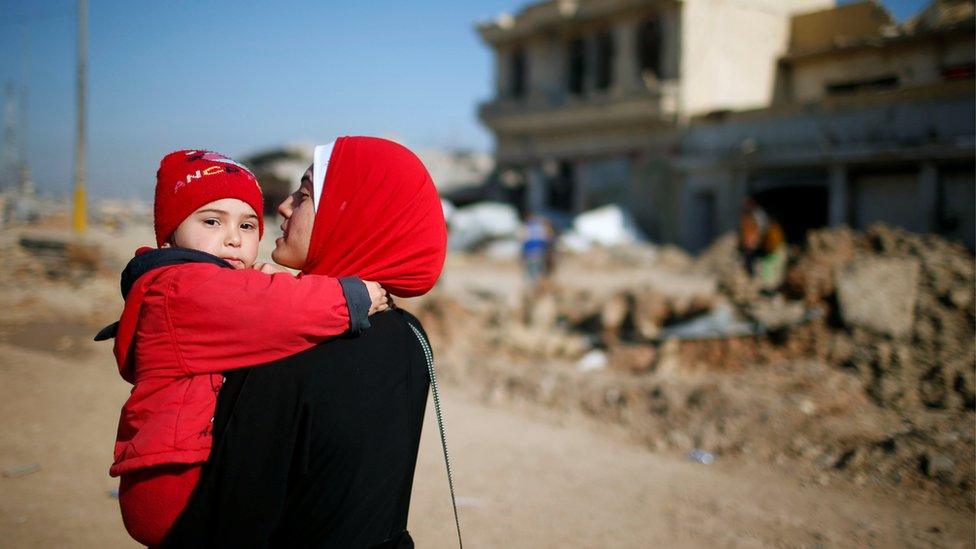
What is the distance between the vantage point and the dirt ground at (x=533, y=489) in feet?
11.5

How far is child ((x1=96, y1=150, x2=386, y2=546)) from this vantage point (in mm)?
1220

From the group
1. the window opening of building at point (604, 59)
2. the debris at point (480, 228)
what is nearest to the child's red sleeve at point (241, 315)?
the debris at point (480, 228)

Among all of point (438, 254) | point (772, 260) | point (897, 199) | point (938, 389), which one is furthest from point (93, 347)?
point (897, 199)

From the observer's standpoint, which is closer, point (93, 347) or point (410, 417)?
point (410, 417)

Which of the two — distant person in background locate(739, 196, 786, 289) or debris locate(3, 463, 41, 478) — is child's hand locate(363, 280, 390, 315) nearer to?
debris locate(3, 463, 41, 478)

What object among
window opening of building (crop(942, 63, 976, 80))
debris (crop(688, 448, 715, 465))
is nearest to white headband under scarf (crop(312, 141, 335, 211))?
debris (crop(688, 448, 715, 465))

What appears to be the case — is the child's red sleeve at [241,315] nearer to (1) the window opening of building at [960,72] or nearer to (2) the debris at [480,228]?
(1) the window opening of building at [960,72]

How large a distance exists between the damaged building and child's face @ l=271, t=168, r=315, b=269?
435 inches

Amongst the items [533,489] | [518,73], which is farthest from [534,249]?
[518,73]

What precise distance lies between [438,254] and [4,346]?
18.6ft

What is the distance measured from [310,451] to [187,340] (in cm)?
31

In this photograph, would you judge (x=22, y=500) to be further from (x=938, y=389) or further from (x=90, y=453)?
(x=938, y=389)

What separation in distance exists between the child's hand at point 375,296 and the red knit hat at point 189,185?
359 mm

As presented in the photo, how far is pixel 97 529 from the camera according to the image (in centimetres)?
323
